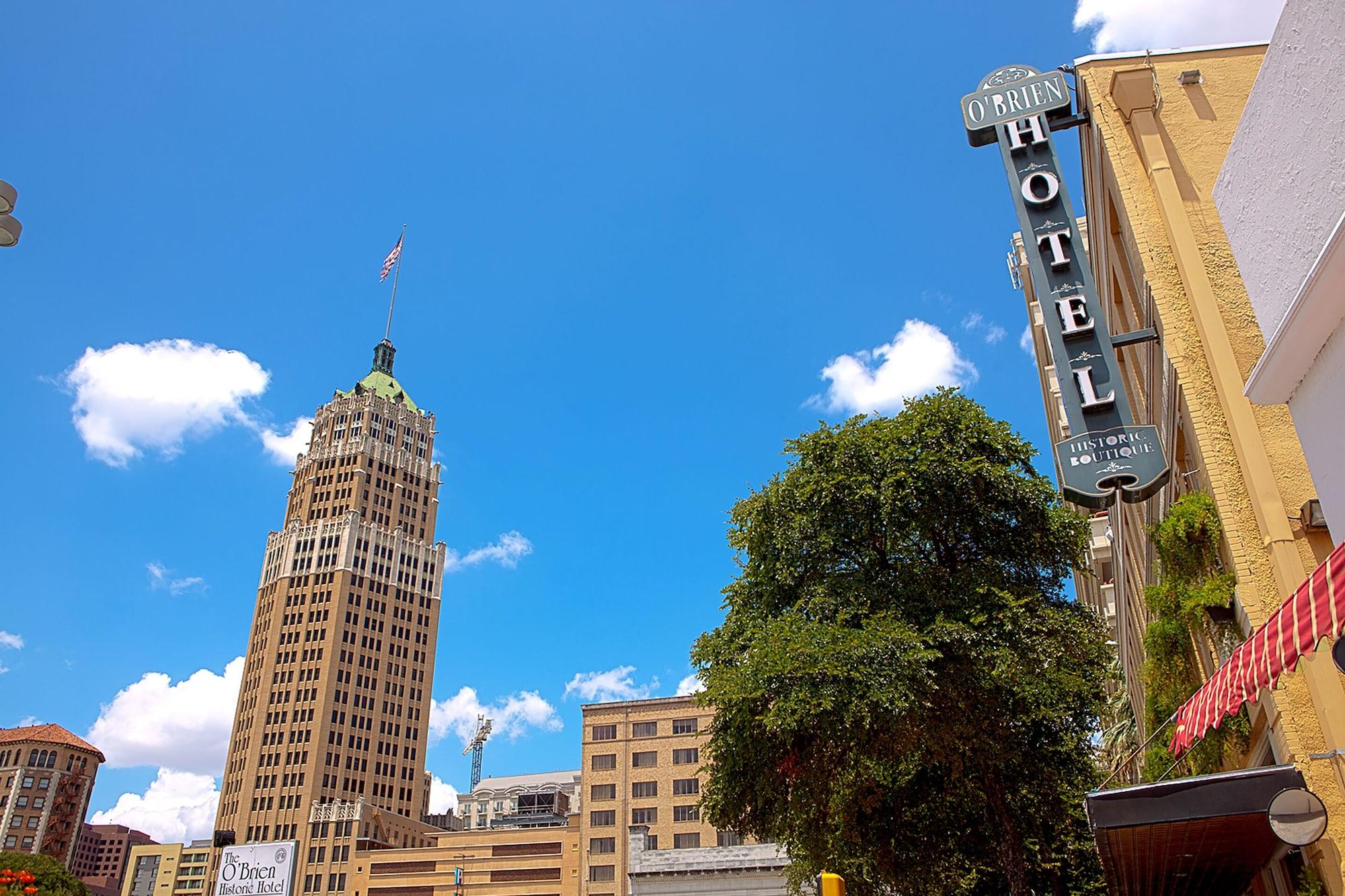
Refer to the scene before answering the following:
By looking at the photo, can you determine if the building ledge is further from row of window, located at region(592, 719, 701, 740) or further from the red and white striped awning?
row of window, located at region(592, 719, 701, 740)

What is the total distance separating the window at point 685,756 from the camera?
81562mm

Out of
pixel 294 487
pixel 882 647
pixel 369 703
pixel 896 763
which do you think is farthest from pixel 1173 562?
pixel 294 487

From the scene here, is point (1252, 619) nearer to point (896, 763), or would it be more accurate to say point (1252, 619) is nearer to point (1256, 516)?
point (1256, 516)

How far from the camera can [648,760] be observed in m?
82.1

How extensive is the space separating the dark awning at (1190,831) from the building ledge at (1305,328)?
4.73m

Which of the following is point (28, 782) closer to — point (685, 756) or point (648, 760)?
point (648, 760)

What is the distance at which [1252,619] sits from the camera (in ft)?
41.4

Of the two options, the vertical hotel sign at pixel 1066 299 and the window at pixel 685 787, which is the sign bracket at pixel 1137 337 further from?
the window at pixel 685 787

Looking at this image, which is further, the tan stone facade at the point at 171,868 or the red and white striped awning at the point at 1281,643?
the tan stone facade at the point at 171,868

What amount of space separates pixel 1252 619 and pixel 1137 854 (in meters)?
3.98

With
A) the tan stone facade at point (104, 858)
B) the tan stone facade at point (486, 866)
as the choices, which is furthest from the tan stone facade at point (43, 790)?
the tan stone facade at point (104, 858)

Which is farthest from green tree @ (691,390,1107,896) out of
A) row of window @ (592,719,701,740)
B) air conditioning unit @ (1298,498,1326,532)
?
row of window @ (592,719,701,740)

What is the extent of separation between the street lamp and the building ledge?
43.8 feet

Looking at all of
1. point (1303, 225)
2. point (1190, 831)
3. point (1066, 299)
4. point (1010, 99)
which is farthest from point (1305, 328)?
point (1010, 99)
